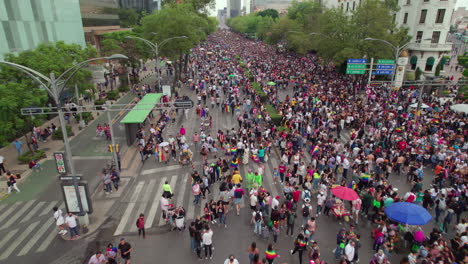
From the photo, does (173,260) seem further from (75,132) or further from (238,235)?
(75,132)

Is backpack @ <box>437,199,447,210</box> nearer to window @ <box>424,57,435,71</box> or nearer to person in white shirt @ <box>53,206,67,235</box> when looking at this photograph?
person in white shirt @ <box>53,206,67,235</box>

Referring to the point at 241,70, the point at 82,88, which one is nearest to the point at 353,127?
the point at 82,88

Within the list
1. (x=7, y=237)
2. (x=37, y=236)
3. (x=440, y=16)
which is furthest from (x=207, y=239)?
(x=440, y=16)

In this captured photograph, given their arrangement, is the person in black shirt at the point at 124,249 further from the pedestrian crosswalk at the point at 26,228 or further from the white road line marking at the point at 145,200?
the pedestrian crosswalk at the point at 26,228

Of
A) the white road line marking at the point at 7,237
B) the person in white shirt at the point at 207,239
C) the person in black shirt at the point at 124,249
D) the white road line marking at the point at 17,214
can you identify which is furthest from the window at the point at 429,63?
the white road line marking at the point at 7,237

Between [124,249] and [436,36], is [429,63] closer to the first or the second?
[436,36]

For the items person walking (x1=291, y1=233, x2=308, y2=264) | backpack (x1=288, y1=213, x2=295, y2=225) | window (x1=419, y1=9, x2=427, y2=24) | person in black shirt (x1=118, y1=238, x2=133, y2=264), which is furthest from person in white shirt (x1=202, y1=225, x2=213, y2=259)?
window (x1=419, y1=9, x2=427, y2=24)
